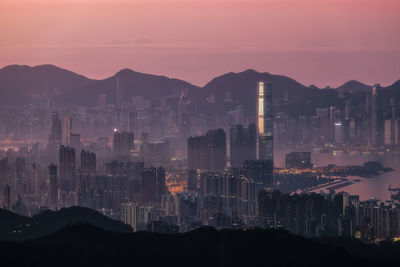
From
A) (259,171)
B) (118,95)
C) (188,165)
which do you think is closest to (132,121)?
(118,95)

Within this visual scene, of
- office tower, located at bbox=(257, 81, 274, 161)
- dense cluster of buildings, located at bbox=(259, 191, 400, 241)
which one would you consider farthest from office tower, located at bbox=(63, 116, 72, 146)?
dense cluster of buildings, located at bbox=(259, 191, 400, 241)

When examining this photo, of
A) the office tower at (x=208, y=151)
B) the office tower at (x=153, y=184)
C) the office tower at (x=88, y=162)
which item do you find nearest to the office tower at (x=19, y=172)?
the office tower at (x=88, y=162)

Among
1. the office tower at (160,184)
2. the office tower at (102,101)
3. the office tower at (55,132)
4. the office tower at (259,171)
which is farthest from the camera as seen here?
the office tower at (102,101)

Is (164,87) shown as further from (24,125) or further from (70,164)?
(70,164)

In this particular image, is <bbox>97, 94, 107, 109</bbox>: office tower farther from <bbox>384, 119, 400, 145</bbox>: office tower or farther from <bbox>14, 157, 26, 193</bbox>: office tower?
<bbox>384, 119, 400, 145</bbox>: office tower

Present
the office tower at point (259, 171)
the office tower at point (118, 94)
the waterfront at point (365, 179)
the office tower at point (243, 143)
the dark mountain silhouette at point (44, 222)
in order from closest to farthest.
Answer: the dark mountain silhouette at point (44, 222) → the waterfront at point (365, 179) → the office tower at point (259, 171) → the office tower at point (243, 143) → the office tower at point (118, 94)

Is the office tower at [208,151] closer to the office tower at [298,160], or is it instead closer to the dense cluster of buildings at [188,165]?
the dense cluster of buildings at [188,165]
